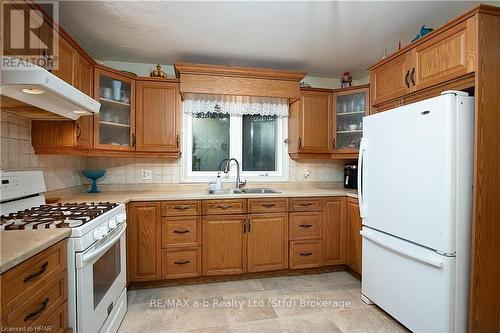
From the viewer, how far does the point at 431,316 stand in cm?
157

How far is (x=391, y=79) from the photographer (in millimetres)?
2168

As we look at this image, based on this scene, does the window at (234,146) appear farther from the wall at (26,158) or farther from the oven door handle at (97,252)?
the oven door handle at (97,252)

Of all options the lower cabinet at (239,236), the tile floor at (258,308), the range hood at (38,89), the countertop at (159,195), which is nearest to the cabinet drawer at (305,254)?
the lower cabinet at (239,236)

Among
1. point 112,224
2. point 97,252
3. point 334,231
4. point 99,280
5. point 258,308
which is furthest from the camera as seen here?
point 334,231

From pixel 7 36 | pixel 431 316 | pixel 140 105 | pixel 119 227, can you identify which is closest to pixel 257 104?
pixel 140 105

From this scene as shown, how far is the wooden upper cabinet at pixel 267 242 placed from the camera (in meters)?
2.60

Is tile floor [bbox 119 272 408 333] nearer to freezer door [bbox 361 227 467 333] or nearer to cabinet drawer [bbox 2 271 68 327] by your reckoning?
freezer door [bbox 361 227 467 333]

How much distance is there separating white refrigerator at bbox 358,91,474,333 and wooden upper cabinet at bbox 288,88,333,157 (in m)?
0.99

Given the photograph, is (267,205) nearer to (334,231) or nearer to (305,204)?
(305,204)

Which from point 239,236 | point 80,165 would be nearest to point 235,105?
point 239,236

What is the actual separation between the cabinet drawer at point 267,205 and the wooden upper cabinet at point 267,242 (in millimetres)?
Answer: 52

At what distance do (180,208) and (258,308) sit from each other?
1118 millimetres

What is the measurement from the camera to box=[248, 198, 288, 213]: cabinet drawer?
260 cm

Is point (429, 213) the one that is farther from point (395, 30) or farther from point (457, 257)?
point (395, 30)
